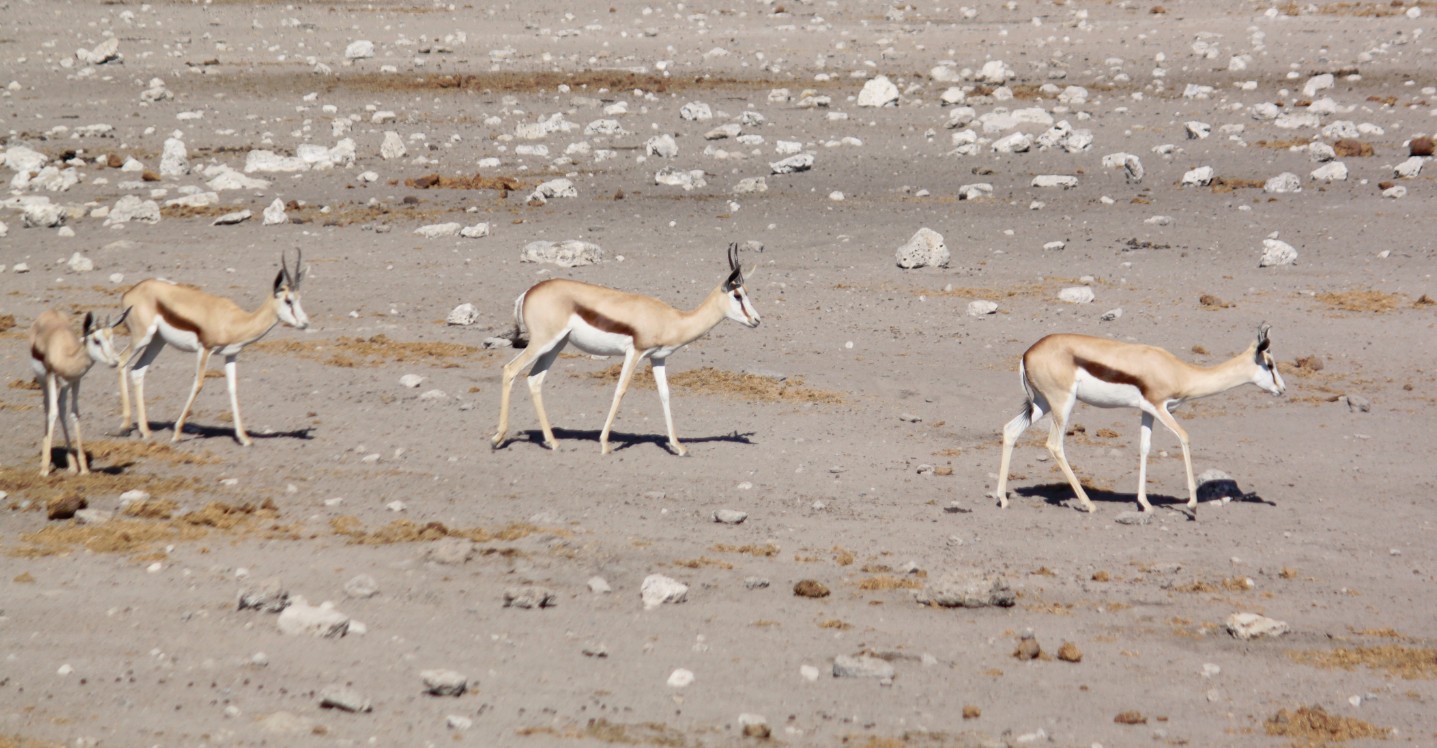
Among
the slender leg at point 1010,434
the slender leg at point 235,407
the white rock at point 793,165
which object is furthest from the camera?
the white rock at point 793,165

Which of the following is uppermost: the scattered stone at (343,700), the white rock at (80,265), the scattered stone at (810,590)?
the scattered stone at (343,700)

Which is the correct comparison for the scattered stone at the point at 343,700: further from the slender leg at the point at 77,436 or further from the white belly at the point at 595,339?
the white belly at the point at 595,339

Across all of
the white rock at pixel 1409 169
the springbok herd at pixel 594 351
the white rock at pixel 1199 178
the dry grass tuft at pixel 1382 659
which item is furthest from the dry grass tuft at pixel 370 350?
the white rock at pixel 1409 169

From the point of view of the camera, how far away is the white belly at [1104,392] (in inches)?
467

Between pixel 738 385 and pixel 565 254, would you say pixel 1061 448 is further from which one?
pixel 565 254

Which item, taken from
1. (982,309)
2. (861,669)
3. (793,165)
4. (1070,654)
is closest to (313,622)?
(861,669)

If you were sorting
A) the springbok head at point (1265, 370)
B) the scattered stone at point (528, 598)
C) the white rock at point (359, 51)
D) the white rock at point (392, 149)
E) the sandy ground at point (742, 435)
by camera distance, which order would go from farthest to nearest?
the white rock at point (359, 51)
the white rock at point (392, 149)
the springbok head at point (1265, 370)
the scattered stone at point (528, 598)
the sandy ground at point (742, 435)

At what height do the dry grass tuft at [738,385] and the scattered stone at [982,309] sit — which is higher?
the scattered stone at [982,309]

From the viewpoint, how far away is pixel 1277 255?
65.7 ft

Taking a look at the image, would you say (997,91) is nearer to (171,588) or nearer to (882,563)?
(882,563)

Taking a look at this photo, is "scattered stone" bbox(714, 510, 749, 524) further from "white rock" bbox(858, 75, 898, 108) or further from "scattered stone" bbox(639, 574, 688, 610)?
"white rock" bbox(858, 75, 898, 108)

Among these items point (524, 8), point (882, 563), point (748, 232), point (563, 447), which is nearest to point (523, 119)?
point (748, 232)

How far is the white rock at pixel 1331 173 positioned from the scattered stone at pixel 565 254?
1157 centimetres

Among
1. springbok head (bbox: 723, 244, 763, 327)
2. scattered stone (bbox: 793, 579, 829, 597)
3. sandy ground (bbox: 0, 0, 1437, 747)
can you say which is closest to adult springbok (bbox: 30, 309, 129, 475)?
sandy ground (bbox: 0, 0, 1437, 747)
